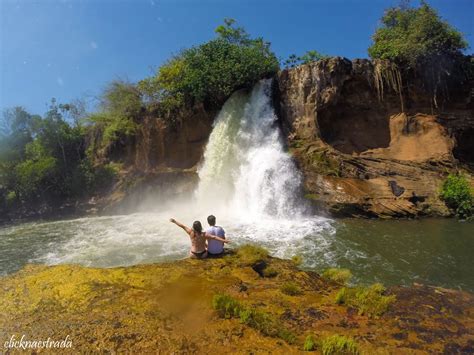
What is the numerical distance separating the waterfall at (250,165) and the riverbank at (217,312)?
9743mm

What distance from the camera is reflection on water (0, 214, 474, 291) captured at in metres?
8.43

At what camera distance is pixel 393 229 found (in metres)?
12.3

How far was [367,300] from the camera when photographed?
15.5 ft

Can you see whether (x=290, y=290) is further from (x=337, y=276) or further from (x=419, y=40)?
(x=419, y=40)

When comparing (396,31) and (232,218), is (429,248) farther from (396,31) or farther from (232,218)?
(396,31)

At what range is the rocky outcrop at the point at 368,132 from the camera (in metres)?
15.3

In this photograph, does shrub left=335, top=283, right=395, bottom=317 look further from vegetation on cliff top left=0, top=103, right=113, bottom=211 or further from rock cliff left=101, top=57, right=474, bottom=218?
vegetation on cliff top left=0, top=103, right=113, bottom=211

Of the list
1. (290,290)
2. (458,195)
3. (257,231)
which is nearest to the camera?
(290,290)

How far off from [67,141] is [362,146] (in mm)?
23812

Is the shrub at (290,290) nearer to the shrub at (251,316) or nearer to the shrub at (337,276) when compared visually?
the shrub at (251,316)

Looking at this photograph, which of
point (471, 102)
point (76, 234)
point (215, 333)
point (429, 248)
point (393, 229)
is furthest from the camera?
point (471, 102)

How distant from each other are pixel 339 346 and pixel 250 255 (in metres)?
3.16

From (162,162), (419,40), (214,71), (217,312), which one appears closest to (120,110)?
(162,162)

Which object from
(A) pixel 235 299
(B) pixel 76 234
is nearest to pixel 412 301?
(A) pixel 235 299
